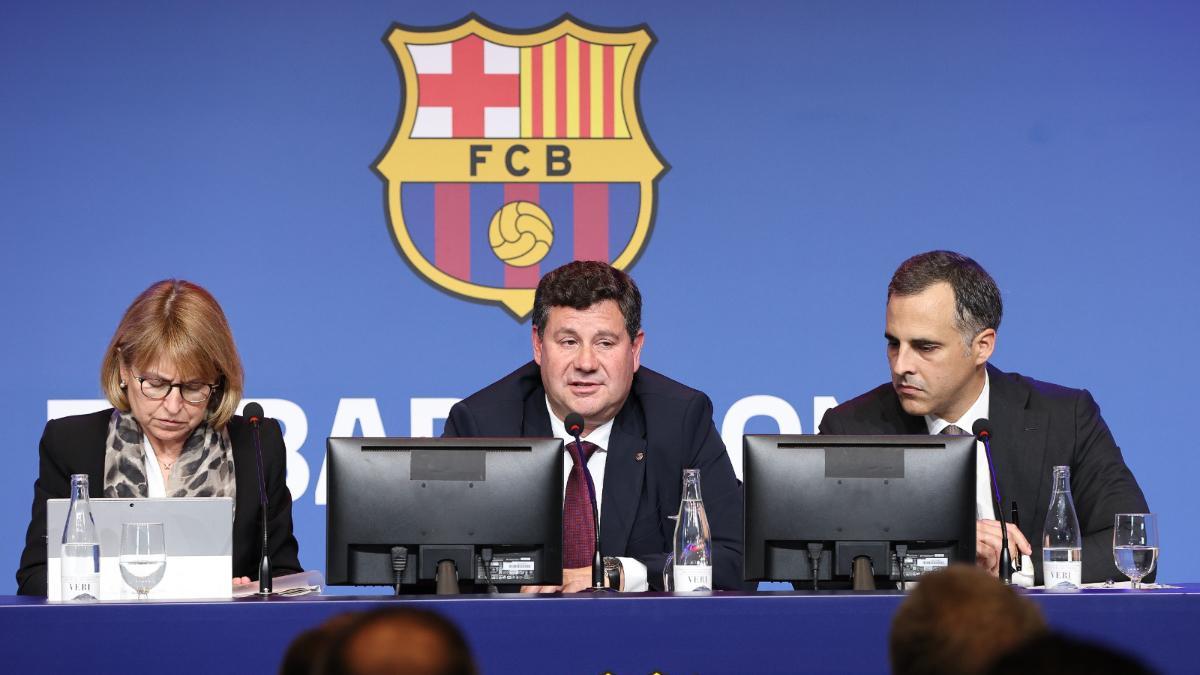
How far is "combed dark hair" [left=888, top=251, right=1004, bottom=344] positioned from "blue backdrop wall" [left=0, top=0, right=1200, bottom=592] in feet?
3.87

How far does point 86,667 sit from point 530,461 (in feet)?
2.96

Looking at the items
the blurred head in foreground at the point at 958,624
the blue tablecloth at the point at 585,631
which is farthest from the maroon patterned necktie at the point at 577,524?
the blurred head in foreground at the point at 958,624

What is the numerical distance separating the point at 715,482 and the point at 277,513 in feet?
3.57

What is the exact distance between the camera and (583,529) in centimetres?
338

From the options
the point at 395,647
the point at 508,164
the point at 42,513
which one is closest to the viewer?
the point at 395,647

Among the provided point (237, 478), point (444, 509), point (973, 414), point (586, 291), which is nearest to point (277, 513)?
point (237, 478)

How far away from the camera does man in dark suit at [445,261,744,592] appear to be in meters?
3.46

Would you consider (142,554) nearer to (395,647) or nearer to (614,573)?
(614,573)

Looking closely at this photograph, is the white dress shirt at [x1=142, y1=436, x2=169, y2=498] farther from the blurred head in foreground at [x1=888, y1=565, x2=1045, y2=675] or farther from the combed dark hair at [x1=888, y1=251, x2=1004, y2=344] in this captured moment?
the blurred head in foreground at [x1=888, y1=565, x2=1045, y2=675]

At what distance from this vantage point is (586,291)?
3.47 m

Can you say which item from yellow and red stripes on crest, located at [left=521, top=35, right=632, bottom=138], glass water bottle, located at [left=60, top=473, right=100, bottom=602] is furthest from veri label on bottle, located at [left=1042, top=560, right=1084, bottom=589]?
yellow and red stripes on crest, located at [left=521, top=35, right=632, bottom=138]

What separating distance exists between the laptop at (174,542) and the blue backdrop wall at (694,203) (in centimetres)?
186

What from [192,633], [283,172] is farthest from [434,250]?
[192,633]

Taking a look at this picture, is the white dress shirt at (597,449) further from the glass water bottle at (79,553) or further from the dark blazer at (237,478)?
the glass water bottle at (79,553)
